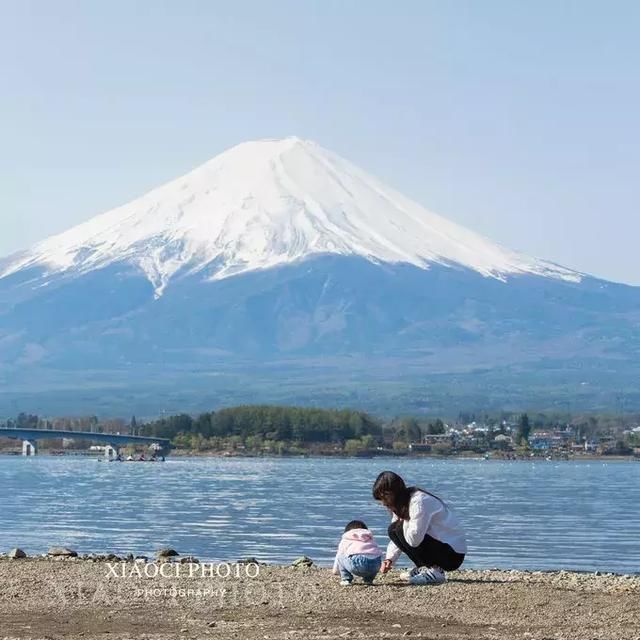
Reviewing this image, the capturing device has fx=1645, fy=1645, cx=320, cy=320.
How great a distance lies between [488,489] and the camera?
57.3m

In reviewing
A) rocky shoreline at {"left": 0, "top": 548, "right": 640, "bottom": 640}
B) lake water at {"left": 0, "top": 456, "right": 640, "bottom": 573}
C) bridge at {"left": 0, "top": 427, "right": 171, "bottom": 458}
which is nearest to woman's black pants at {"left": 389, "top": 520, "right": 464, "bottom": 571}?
rocky shoreline at {"left": 0, "top": 548, "right": 640, "bottom": 640}

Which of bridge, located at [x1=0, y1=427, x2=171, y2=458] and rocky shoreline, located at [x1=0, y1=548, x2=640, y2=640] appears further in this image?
bridge, located at [x1=0, y1=427, x2=171, y2=458]

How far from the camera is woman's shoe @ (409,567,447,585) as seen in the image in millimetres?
14367

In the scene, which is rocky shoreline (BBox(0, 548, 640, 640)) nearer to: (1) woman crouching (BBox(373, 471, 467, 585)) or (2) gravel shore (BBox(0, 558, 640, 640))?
(2) gravel shore (BBox(0, 558, 640, 640))

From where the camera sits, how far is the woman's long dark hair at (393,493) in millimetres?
14305

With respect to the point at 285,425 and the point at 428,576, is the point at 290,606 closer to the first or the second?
the point at 428,576

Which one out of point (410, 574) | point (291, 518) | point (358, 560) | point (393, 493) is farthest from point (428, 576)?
point (291, 518)

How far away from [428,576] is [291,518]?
21.8 meters

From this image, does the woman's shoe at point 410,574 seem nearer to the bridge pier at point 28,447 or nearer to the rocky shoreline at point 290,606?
the rocky shoreline at point 290,606

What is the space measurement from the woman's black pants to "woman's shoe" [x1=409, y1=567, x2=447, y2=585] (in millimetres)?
95

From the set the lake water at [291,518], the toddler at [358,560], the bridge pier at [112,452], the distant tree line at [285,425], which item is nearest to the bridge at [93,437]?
the bridge pier at [112,452]

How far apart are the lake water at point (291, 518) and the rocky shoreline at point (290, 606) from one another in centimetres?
761

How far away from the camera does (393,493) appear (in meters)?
14.4

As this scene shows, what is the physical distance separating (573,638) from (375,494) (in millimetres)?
3055
